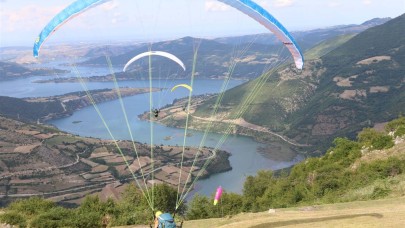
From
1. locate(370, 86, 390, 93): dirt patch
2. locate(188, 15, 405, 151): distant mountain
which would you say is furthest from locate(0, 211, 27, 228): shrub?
locate(370, 86, 390, 93): dirt patch

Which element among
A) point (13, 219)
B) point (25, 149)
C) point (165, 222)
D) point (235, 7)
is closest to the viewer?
point (165, 222)

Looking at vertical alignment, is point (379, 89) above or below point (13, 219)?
below

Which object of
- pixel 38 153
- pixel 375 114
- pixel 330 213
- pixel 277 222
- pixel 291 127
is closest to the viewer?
pixel 277 222

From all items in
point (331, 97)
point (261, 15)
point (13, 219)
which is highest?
point (261, 15)

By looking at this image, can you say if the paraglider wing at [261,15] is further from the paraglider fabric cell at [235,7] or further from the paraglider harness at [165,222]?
the paraglider harness at [165,222]

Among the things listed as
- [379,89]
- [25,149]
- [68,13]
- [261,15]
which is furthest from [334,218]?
[379,89]

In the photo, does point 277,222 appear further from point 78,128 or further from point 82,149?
point 78,128

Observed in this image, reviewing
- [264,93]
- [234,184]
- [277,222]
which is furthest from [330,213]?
[264,93]

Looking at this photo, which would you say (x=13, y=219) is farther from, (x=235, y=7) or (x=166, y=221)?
(x=235, y=7)
